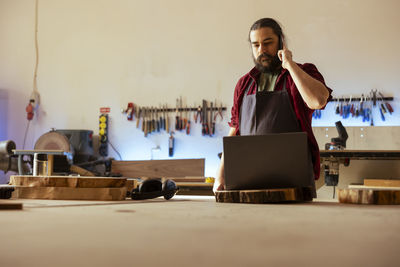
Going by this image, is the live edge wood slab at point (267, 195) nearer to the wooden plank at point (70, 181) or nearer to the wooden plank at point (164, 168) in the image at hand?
the wooden plank at point (70, 181)

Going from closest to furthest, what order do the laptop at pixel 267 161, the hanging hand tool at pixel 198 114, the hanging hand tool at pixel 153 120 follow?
the laptop at pixel 267 161 < the hanging hand tool at pixel 198 114 < the hanging hand tool at pixel 153 120

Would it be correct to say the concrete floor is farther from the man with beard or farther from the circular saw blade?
the circular saw blade

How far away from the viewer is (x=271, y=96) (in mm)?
2055

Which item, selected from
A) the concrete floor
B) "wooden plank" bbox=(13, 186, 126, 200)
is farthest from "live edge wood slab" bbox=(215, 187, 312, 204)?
the concrete floor

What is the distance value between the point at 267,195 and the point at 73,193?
547 mm

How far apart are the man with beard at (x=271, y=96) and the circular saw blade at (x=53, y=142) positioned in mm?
3423

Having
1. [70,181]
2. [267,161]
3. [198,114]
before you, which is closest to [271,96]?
[267,161]

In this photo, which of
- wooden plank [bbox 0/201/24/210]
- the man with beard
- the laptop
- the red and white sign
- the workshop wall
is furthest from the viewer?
the red and white sign

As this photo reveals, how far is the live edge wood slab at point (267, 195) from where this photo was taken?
112 cm

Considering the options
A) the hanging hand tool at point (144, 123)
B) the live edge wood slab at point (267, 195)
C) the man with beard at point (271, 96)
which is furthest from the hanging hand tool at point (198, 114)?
the live edge wood slab at point (267, 195)

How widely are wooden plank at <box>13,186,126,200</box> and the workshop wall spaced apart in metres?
4.10

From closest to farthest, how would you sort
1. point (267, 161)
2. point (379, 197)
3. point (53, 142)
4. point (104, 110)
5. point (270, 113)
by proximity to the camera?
1. point (379, 197)
2. point (267, 161)
3. point (270, 113)
4. point (53, 142)
5. point (104, 110)

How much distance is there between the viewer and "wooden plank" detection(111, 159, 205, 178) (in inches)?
205

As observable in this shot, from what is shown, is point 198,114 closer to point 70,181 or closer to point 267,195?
point 70,181
